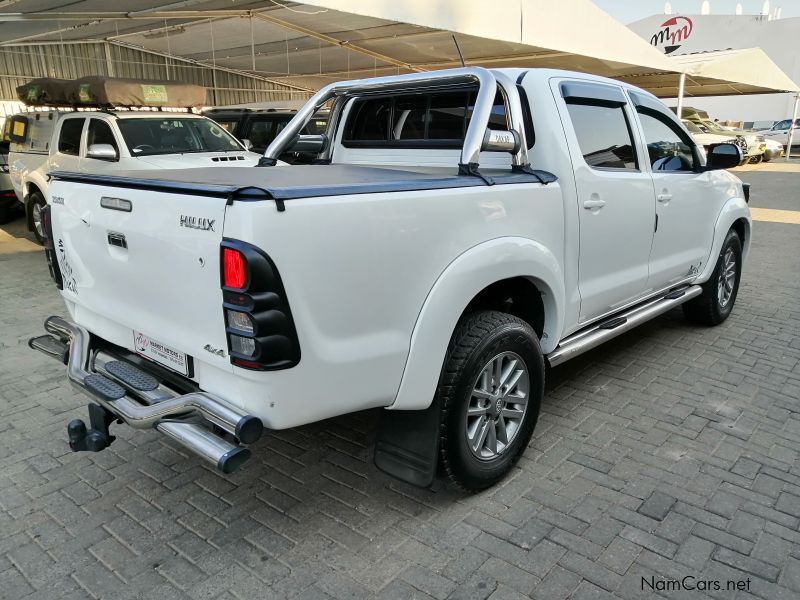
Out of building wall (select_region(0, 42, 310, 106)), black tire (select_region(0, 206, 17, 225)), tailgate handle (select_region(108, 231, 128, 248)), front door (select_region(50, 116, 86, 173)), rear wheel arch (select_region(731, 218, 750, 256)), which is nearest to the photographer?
tailgate handle (select_region(108, 231, 128, 248))

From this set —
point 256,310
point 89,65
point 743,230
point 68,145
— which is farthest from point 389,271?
point 89,65

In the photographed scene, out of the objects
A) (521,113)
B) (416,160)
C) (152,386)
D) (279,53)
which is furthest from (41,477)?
(279,53)

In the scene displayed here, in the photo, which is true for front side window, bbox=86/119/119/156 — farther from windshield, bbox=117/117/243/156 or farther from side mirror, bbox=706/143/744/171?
side mirror, bbox=706/143/744/171

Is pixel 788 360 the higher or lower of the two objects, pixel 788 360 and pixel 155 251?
the lower

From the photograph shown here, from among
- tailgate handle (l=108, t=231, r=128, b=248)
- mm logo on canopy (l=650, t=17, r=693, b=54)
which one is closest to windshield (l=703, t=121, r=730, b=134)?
tailgate handle (l=108, t=231, r=128, b=248)

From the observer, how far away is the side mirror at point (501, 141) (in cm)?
288

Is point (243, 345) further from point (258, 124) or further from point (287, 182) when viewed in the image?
point (258, 124)

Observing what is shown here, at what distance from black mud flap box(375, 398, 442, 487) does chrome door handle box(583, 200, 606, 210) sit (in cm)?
143

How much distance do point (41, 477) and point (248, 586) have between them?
57.8 inches

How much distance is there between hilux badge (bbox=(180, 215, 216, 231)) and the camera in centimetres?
210

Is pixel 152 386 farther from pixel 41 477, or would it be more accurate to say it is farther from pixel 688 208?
pixel 688 208

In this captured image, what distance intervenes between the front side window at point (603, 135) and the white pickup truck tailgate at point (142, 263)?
216 centimetres

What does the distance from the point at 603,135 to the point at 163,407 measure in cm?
280

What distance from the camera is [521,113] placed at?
123 inches
